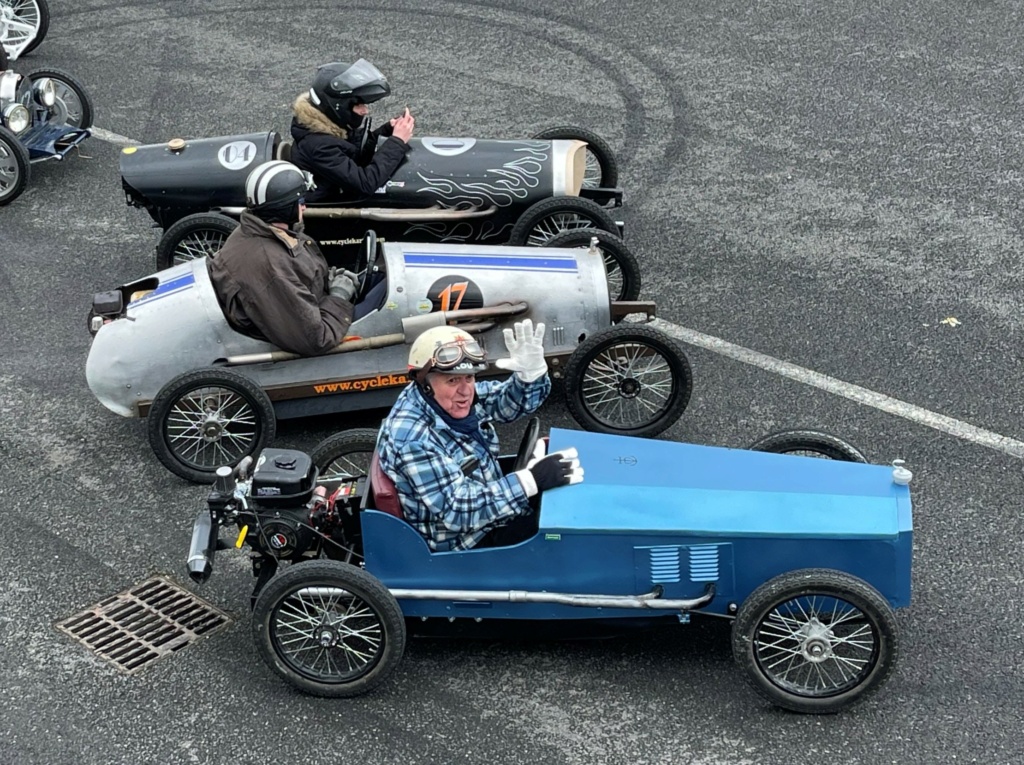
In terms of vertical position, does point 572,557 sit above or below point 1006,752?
above

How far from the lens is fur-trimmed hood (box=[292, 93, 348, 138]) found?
795 centimetres

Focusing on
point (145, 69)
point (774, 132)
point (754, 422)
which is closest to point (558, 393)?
point (754, 422)

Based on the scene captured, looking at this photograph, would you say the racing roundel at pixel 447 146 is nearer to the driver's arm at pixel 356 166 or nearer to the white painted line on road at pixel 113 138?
the driver's arm at pixel 356 166

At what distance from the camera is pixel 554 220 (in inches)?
317

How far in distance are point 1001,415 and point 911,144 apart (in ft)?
13.1

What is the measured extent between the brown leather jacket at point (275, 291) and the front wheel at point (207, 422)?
0.36 metres

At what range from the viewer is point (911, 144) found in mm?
10406

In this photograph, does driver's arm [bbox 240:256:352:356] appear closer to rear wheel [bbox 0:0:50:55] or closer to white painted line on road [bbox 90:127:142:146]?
white painted line on road [bbox 90:127:142:146]

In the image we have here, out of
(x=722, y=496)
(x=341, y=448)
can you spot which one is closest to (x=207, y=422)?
(x=341, y=448)

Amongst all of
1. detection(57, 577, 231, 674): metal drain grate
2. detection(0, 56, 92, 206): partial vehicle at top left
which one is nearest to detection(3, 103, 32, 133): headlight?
detection(0, 56, 92, 206): partial vehicle at top left

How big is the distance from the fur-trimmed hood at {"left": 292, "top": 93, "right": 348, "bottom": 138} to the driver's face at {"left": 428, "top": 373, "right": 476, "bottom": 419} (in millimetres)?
3407

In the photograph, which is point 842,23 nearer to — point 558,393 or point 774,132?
point 774,132

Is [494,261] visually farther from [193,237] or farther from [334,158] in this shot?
[193,237]

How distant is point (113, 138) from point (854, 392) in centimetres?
693
